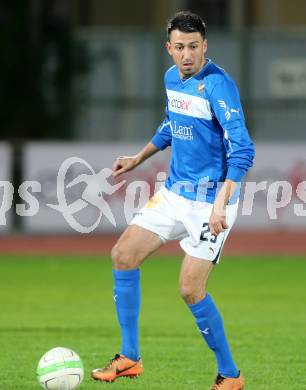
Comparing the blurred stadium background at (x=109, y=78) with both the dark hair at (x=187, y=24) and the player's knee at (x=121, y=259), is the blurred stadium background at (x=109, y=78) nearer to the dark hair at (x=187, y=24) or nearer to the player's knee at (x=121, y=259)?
the player's knee at (x=121, y=259)

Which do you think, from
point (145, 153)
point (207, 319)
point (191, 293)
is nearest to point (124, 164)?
point (145, 153)

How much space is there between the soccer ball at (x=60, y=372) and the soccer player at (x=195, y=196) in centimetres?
55

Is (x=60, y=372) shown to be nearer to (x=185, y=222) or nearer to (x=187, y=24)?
(x=185, y=222)

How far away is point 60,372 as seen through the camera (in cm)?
707

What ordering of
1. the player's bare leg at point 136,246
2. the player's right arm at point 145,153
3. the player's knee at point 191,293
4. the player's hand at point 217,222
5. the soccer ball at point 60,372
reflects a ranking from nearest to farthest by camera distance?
the player's hand at point 217,222, the soccer ball at point 60,372, the player's knee at point 191,293, the player's bare leg at point 136,246, the player's right arm at point 145,153

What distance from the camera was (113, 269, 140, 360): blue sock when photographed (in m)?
7.66

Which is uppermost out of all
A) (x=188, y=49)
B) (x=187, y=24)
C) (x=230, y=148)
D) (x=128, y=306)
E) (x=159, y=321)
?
(x=187, y=24)

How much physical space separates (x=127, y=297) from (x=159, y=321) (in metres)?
3.08

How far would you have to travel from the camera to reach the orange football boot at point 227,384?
7211mm

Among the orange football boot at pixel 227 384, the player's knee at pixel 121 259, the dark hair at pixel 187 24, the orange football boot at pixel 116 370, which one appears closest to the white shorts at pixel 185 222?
the player's knee at pixel 121 259

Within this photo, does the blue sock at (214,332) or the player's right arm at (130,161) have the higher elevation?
the player's right arm at (130,161)

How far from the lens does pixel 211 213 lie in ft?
23.3

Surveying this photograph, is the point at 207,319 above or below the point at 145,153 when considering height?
below

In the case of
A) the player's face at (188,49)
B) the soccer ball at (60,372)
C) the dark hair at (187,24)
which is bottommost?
the soccer ball at (60,372)
